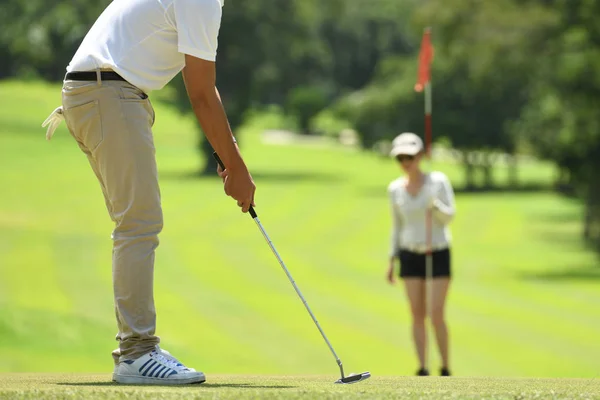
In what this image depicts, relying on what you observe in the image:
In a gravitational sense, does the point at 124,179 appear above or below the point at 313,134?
above

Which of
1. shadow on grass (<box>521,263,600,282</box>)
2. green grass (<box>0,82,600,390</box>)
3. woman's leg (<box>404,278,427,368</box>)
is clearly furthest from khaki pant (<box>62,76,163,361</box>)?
shadow on grass (<box>521,263,600,282</box>)

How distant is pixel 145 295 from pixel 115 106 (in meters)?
0.80

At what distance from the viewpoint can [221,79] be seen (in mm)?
79562

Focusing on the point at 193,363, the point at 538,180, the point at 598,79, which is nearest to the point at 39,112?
the point at 538,180

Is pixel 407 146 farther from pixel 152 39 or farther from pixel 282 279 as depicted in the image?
pixel 282 279

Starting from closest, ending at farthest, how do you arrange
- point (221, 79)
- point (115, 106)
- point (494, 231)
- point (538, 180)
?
1. point (115, 106)
2. point (494, 231)
3. point (221, 79)
4. point (538, 180)

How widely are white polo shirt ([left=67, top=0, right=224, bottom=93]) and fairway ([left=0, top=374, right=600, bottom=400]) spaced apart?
1303 mm

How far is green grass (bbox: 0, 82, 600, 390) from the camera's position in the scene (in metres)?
19.9

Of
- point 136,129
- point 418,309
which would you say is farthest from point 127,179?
point 418,309

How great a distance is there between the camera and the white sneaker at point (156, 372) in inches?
224

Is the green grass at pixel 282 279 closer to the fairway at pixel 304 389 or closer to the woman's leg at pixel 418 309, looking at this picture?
the fairway at pixel 304 389

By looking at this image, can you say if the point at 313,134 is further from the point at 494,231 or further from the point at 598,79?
the point at 598,79

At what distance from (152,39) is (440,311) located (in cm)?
556

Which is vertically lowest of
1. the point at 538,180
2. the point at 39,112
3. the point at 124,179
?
the point at 538,180
